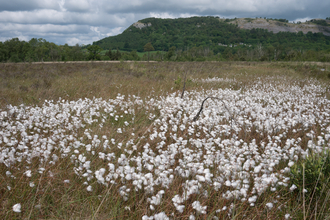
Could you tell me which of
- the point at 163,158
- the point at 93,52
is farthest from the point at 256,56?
the point at 163,158

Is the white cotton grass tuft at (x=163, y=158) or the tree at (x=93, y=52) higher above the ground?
the tree at (x=93, y=52)

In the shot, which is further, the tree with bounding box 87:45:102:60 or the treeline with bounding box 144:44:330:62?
the tree with bounding box 87:45:102:60

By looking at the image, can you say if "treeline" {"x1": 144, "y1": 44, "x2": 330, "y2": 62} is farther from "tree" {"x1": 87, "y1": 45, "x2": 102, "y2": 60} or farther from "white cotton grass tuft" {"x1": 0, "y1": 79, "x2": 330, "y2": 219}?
"white cotton grass tuft" {"x1": 0, "y1": 79, "x2": 330, "y2": 219}

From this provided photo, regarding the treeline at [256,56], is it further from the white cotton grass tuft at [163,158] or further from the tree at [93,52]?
the white cotton grass tuft at [163,158]

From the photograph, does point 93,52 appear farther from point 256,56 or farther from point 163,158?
→ point 256,56

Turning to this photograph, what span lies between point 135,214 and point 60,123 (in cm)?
311

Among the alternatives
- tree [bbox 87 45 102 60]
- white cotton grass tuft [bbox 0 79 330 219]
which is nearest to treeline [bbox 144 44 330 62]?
tree [bbox 87 45 102 60]

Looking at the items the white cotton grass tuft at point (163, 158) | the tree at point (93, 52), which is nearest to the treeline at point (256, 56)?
the tree at point (93, 52)

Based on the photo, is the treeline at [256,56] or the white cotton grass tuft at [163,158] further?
the treeline at [256,56]

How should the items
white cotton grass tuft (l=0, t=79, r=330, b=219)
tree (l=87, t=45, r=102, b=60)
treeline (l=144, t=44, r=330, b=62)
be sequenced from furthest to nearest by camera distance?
tree (l=87, t=45, r=102, b=60)
treeline (l=144, t=44, r=330, b=62)
white cotton grass tuft (l=0, t=79, r=330, b=219)

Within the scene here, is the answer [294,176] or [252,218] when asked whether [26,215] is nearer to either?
[252,218]

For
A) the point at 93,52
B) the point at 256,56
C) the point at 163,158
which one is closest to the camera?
the point at 163,158

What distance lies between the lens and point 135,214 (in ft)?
6.84

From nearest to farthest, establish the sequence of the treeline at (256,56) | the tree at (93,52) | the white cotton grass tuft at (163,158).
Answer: the white cotton grass tuft at (163,158), the treeline at (256,56), the tree at (93,52)
